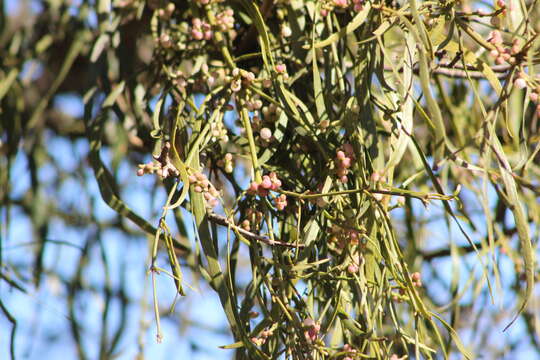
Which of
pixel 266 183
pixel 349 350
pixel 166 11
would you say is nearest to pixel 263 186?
pixel 266 183

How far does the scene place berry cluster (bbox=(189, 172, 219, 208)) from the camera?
1.48ft

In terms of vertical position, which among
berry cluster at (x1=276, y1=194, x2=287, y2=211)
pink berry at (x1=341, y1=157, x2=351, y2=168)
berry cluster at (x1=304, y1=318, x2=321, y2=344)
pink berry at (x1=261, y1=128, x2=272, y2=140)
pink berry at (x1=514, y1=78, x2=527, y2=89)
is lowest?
berry cluster at (x1=304, y1=318, x2=321, y2=344)

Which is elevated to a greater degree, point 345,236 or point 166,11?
point 166,11

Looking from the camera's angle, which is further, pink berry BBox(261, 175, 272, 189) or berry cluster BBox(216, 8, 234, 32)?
berry cluster BBox(216, 8, 234, 32)

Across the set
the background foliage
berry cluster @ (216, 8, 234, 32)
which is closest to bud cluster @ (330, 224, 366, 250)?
the background foliage

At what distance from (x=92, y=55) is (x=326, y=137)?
299mm

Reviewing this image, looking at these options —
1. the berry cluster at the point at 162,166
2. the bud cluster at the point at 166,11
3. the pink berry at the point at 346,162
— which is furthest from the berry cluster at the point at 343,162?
the bud cluster at the point at 166,11

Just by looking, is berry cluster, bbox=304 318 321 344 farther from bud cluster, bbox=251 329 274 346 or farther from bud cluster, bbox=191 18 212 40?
bud cluster, bbox=191 18 212 40

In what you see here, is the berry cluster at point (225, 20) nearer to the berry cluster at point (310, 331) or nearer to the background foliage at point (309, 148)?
the background foliage at point (309, 148)

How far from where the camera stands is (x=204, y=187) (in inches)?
17.9

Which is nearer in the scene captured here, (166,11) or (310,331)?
(310,331)

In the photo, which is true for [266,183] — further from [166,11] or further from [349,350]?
[166,11]

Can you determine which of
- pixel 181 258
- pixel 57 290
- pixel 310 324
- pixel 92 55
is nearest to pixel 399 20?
pixel 310 324

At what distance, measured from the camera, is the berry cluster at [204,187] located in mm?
452
